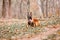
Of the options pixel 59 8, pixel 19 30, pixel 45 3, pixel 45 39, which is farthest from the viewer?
pixel 45 3

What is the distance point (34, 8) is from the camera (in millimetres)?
28797

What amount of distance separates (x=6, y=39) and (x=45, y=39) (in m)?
1.77

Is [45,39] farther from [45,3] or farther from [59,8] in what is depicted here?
[45,3]

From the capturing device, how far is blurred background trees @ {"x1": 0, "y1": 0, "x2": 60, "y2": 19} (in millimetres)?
18809

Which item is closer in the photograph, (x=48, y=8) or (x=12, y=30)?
(x=12, y=30)

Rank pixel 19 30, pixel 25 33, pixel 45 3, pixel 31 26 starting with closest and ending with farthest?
1. pixel 25 33
2. pixel 19 30
3. pixel 31 26
4. pixel 45 3

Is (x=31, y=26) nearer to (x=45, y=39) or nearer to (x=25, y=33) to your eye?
(x=25, y=33)

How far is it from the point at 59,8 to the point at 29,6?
17.0 feet

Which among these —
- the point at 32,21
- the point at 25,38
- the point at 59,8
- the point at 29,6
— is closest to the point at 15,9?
the point at 29,6

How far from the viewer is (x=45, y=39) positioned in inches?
357

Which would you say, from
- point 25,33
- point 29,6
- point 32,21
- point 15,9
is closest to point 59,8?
point 29,6

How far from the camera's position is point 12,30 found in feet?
37.0

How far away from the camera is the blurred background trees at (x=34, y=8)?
18809 mm

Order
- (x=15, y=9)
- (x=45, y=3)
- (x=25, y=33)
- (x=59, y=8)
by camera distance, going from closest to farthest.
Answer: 1. (x=25, y=33)
2. (x=59, y=8)
3. (x=45, y=3)
4. (x=15, y=9)
